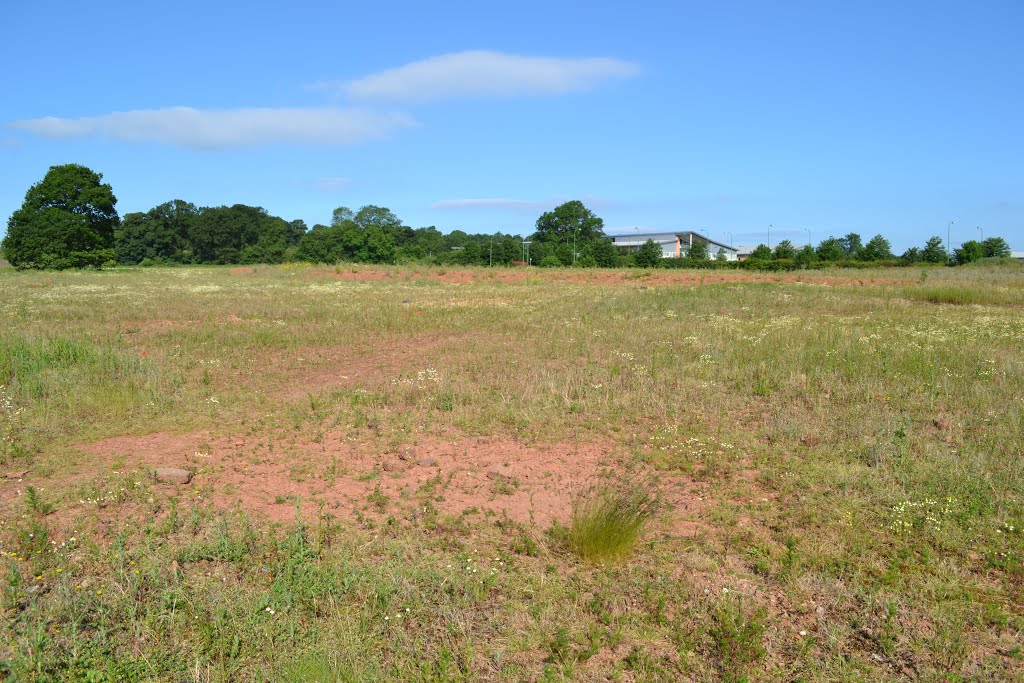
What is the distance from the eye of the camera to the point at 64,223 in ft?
173

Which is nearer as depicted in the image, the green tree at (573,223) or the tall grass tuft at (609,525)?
the tall grass tuft at (609,525)

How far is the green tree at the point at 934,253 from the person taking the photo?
57869 mm

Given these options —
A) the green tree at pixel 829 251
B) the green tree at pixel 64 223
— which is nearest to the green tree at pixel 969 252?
the green tree at pixel 829 251

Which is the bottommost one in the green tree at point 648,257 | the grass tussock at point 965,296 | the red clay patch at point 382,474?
the red clay patch at point 382,474

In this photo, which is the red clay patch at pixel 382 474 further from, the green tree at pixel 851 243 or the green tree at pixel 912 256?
the green tree at pixel 851 243

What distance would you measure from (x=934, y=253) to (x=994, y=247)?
4.36 meters

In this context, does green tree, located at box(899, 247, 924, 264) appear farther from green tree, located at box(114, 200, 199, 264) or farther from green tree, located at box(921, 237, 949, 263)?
green tree, located at box(114, 200, 199, 264)

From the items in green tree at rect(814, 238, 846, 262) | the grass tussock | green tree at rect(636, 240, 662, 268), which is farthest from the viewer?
green tree at rect(636, 240, 662, 268)

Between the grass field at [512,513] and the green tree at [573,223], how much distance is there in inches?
3808

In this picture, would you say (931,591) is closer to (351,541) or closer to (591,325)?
(351,541)

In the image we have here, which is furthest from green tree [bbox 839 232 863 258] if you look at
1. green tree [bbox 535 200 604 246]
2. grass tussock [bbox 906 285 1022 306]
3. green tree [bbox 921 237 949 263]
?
grass tussock [bbox 906 285 1022 306]

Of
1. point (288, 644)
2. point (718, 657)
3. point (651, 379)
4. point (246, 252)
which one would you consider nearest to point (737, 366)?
point (651, 379)

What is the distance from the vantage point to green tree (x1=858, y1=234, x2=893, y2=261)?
65625 mm

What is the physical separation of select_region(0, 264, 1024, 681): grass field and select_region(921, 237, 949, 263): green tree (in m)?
52.0
